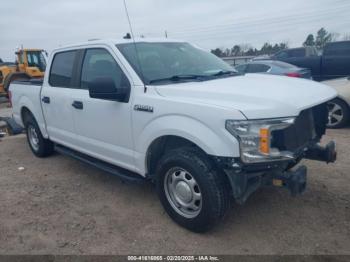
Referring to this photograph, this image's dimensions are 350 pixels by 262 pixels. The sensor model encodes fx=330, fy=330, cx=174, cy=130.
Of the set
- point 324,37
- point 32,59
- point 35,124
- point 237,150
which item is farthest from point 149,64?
→ point 324,37

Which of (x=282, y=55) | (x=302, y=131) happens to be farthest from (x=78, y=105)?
(x=282, y=55)

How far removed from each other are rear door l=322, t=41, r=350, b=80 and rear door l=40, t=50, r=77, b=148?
37.2 ft

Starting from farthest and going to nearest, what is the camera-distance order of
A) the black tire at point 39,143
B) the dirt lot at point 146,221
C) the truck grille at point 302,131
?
the black tire at point 39,143 < the dirt lot at point 146,221 < the truck grille at point 302,131

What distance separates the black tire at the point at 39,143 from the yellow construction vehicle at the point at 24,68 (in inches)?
440

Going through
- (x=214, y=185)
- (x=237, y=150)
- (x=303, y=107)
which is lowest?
(x=214, y=185)

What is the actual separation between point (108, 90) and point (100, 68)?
0.81 meters

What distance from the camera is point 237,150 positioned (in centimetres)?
275

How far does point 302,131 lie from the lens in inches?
130

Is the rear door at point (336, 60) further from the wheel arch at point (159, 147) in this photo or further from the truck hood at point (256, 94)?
the wheel arch at point (159, 147)

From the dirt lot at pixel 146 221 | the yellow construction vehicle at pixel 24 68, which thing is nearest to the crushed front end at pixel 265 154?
the dirt lot at pixel 146 221

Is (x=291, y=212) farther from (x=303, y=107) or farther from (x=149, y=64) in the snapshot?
(x=149, y=64)

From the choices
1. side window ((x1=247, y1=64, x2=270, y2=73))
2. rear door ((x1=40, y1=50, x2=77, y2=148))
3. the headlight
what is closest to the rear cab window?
side window ((x1=247, y1=64, x2=270, y2=73))

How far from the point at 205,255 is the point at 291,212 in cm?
124

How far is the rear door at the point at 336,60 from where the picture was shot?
12.8m
